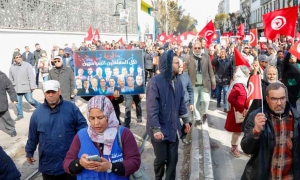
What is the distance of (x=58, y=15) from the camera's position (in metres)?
23.3

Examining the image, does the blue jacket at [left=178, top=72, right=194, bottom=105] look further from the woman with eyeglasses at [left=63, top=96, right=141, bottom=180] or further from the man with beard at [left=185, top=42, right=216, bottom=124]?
the woman with eyeglasses at [left=63, top=96, right=141, bottom=180]

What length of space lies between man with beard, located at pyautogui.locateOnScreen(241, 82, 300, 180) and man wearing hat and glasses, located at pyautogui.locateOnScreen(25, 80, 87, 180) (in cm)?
190

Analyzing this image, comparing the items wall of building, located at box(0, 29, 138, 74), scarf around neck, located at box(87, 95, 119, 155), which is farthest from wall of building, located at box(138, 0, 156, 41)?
scarf around neck, located at box(87, 95, 119, 155)

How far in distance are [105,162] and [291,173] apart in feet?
5.20

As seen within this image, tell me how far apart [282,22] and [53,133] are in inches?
192

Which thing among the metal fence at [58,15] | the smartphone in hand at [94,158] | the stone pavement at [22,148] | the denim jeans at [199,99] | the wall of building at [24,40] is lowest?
the stone pavement at [22,148]

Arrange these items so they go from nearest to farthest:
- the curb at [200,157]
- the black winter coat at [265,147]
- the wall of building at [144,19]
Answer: the black winter coat at [265,147] → the curb at [200,157] → the wall of building at [144,19]

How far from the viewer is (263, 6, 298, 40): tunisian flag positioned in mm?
6838

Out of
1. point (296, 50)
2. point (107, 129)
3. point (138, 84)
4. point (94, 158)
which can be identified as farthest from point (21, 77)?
point (94, 158)

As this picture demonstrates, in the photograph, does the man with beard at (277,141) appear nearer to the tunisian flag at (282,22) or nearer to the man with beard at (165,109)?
the man with beard at (165,109)

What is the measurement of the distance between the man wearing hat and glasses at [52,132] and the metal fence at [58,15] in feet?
46.5

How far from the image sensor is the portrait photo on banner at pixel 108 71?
284 inches

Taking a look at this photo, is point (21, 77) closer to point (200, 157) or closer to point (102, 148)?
point (200, 157)

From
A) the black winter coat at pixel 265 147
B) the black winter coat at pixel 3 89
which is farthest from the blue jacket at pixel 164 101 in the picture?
the black winter coat at pixel 3 89
